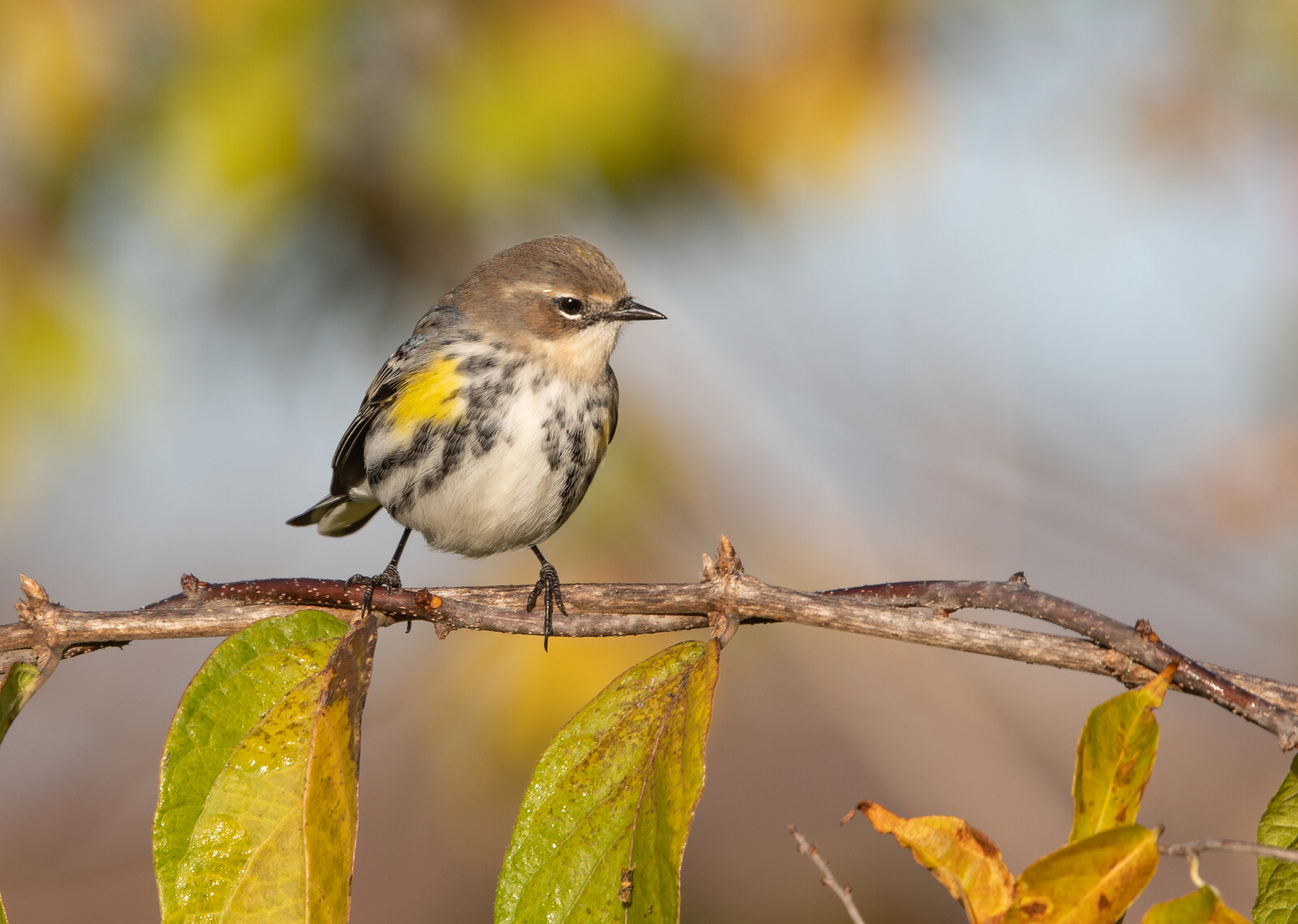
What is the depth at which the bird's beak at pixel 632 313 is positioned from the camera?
3.97 metres

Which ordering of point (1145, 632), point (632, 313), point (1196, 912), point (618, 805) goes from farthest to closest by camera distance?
point (632, 313), point (1145, 632), point (618, 805), point (1196, 912)

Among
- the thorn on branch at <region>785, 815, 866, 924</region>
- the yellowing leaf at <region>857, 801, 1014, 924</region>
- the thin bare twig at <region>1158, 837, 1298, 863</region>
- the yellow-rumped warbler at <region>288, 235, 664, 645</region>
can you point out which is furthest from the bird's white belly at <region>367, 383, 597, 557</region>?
the thin bare twig at <region>1158, 837, 1298, 863</region>

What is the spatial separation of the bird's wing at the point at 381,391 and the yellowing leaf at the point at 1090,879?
3.00 metres

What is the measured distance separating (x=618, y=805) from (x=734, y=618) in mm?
401

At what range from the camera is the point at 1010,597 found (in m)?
1.83

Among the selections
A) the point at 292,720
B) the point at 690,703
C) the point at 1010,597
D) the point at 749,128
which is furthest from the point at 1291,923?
the point at 749,128

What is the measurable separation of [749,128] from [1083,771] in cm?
269

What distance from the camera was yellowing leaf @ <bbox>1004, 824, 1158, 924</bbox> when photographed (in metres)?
1.33

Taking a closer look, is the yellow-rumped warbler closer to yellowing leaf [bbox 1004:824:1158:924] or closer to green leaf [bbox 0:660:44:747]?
green leaf [bbox 0:660:44:747]

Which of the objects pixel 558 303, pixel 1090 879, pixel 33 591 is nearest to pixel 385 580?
pixel 558 303

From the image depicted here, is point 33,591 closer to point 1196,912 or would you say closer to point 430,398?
point 1196,912

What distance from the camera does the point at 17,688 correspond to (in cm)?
174

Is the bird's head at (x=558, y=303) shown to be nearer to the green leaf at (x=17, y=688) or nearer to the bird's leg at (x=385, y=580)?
the bird's leg at (x=385, y=580)

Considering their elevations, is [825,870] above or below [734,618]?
below
